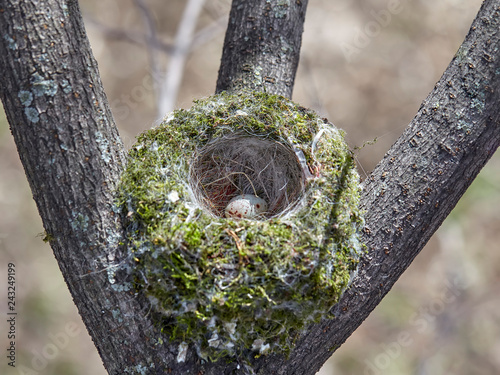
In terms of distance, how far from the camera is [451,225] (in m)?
6.68

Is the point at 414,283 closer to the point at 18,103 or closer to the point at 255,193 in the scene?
the point at 255,193

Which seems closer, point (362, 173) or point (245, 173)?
point (245, 173)

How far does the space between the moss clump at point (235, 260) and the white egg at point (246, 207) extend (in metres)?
0.50

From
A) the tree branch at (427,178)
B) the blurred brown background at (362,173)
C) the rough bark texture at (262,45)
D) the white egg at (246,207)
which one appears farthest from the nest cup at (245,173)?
the blurred brown background at (362,173)

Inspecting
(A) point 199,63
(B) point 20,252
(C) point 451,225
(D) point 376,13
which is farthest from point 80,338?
(D) point 376,13

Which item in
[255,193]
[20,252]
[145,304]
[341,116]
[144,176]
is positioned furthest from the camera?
[341,116]

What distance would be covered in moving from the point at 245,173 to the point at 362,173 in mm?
3646

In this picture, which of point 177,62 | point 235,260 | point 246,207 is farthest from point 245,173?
point 177,62

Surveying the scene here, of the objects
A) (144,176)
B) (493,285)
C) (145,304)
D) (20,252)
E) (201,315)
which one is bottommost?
(201,315)

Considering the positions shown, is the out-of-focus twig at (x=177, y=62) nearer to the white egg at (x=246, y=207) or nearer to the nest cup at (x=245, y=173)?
the nest cup at (x=245, y=173)

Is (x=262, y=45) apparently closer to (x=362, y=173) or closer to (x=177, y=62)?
(x=177, y=62)

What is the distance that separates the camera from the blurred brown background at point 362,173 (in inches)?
258

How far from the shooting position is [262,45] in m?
2.62

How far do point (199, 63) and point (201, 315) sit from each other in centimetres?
710
